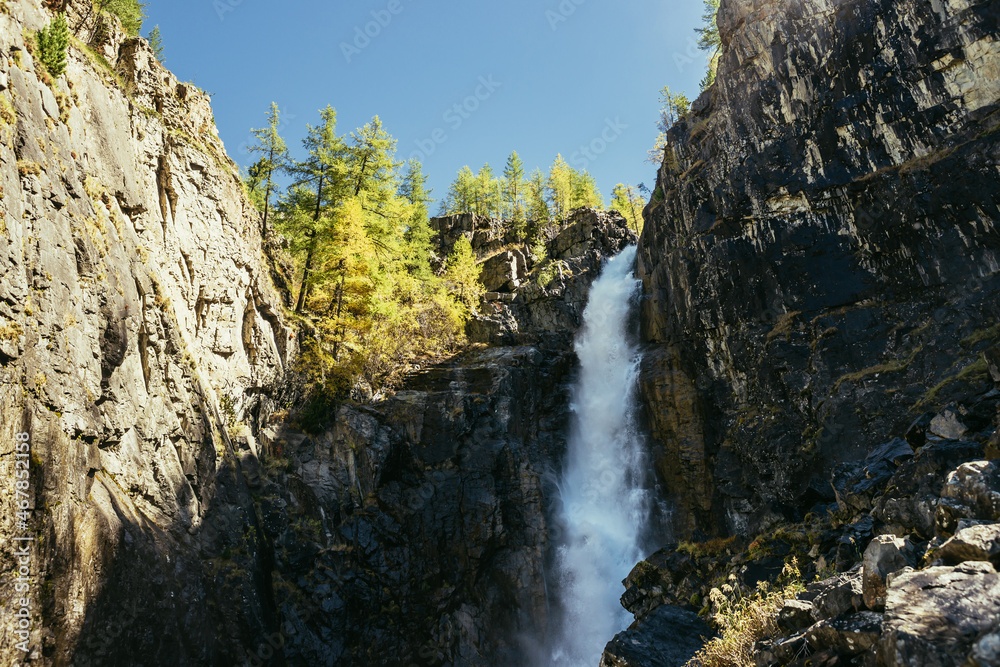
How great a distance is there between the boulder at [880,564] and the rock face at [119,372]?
11543 millimetres

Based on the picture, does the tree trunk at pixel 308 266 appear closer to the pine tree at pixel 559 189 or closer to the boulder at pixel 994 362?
the boulder at pixel 994 362

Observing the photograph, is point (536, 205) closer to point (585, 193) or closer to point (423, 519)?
point (585, 193)

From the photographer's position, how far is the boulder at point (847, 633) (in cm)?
456

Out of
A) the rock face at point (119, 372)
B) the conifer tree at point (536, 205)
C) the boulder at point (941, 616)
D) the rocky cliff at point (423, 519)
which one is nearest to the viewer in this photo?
the boulder at point (941, 616)

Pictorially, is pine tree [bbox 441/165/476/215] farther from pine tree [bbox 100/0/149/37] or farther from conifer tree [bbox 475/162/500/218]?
pine tree [bbox 100/0/149/37]

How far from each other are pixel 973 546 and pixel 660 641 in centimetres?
832

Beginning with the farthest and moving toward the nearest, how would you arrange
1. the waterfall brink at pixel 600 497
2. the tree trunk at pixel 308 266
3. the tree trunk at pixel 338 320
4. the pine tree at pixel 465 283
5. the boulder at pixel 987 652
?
the pine tree at pixel 465 283 → the tree trunk at pixel 308 266 → the tree trunk at pixel 338 320 → the waterfall brink at pixel 600 497 → the boulder at pixel 987 652

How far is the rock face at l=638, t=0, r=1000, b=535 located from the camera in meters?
15.4

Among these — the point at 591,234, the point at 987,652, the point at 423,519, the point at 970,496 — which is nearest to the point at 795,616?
the point at 970,496

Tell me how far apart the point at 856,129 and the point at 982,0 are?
4884 millimetres

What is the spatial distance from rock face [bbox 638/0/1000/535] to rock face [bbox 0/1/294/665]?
52.3ft

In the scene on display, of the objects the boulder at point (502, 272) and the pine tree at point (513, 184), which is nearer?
the boulder at point (502, 272)

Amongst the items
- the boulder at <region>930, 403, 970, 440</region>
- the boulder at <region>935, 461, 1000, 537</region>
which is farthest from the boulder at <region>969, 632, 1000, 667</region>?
the boulder at <region>930, 403, 970, 440</region>

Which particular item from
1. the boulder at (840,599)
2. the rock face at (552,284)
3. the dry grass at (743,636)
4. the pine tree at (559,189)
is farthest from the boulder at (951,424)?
the pine tree at (559,189)
